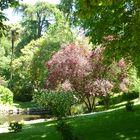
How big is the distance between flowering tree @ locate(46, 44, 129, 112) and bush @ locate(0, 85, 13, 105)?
18.1m

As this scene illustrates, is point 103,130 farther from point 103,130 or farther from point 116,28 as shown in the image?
point 116,28

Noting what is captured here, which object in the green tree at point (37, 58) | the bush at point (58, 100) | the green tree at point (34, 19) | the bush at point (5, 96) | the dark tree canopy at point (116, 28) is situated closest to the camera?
the dark tree canopy at point (116, 28)

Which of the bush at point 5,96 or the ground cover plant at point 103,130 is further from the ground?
the bush at point 5,96

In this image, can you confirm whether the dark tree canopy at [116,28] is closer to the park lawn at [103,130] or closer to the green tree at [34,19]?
the park lawn at [103,130]

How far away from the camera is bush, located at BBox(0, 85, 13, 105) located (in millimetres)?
48513

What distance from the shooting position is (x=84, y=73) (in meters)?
30.1

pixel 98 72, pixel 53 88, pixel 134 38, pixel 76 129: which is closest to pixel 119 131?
pixel 76 129

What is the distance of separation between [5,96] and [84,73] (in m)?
21.3

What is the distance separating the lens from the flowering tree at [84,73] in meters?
30.0

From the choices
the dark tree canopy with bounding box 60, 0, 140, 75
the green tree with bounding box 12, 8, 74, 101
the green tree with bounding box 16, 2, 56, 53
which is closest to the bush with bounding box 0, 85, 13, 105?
the green tree with bounding box 12, 8, 74, 101

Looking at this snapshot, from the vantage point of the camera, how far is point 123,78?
31281 millimetres

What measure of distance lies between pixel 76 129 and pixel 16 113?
29.3 meters

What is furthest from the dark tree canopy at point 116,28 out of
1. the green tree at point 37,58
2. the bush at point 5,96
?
the bush at point 5,96

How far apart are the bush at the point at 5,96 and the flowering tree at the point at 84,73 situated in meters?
18.1
